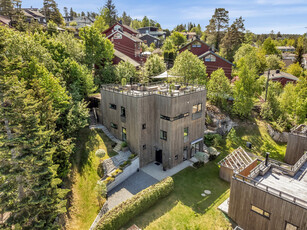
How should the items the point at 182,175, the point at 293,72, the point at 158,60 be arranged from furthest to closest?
the point at 293,72
the point at 158,60
the point at 182,175

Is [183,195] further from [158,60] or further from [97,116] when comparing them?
[158,60]

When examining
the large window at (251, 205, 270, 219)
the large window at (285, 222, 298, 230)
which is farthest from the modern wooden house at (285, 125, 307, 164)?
the large window at (285, 222, 298, 230)

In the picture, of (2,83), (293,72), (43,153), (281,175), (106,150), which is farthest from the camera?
(293,72)

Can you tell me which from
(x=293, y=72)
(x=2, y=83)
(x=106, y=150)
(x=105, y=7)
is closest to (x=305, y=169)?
(x=106, y=150)

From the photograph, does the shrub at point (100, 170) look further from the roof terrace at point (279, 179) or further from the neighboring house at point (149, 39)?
the neighboring house at point (149, 39)

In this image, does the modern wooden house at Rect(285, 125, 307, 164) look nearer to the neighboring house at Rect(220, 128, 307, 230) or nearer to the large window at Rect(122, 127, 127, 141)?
the neighboring house at Rect(220, 128, 307, 230)

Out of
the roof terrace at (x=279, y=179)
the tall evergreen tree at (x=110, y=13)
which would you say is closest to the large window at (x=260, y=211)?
the roof terrace at (x=279, y=179)

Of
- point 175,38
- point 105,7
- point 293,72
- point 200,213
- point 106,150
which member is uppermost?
point 105,7
